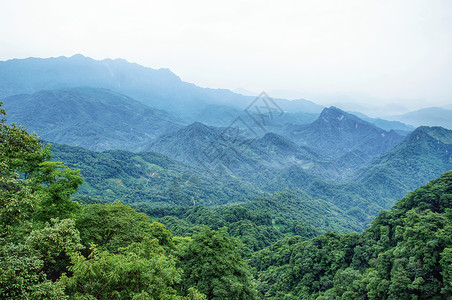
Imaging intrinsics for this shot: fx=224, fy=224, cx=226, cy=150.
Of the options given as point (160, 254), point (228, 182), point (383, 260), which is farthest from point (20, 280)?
point (228, 182)

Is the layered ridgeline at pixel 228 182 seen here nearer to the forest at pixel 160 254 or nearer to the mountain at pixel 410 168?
the mountain at pixel 410 168

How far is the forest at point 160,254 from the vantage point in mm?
9695

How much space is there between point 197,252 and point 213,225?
157 ft

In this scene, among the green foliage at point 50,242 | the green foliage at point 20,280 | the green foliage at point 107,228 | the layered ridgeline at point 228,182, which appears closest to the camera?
the green foliage at point 20,280

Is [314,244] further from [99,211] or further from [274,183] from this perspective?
[274,183]

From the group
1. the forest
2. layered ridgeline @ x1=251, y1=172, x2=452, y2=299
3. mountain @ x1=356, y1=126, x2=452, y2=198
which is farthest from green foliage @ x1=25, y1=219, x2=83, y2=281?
mountain @ x1=356, y1=126, x2=452, y2=198

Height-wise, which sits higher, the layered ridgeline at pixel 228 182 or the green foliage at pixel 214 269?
the green foliage at pixel 214 269

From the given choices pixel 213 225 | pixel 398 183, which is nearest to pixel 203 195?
pixel 213 225

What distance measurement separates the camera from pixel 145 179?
14638cm

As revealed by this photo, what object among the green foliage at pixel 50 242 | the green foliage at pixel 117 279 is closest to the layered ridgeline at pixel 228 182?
the green foliage at pixel 117 279

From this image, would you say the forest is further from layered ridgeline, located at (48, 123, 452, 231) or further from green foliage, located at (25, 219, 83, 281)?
layered ridgeline, located at (48, 123, 452, 231)

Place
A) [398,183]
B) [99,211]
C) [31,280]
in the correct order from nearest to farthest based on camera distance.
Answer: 1. [31,280]
2. [99,211]
3. [398,183]

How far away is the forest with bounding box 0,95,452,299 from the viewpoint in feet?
31.8

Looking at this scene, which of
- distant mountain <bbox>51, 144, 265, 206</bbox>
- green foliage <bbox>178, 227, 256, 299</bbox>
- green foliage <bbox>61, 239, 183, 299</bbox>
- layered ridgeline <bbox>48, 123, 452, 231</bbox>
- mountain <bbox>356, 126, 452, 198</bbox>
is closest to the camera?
green foliage <bbox>61, 239, 183, 299</bbox>
